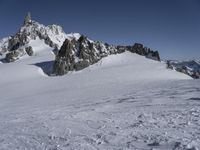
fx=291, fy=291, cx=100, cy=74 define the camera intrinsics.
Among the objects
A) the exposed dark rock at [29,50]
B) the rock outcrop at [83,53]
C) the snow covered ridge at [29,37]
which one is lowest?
the rock outcrop at [83,53]

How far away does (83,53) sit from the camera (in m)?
87.8

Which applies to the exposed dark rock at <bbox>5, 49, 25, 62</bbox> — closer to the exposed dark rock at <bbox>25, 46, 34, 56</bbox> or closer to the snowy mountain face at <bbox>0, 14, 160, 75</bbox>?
the snowy mountain face at <bbox>0, 14, 160, 75</bbox>

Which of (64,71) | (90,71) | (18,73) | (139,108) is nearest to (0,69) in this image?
(18,73)

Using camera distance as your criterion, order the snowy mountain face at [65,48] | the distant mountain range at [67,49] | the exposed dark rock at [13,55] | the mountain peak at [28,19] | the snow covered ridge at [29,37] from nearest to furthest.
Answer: the distant mountain range at [67,49], the snowy mountain face at [65,48], the exposed dark rock at [13,55], the snow covered ridge at [29,37], the mountain peak at [28,19]

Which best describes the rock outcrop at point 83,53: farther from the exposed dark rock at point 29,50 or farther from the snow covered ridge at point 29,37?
the snow covered ridge at point 29,37

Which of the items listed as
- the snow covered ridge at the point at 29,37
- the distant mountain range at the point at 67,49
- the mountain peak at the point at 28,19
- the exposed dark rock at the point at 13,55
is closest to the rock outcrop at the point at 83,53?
the distant mountain range at the point at 67,49

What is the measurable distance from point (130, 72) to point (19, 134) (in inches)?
2190

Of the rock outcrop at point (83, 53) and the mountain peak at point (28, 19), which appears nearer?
the rock outcrop at point (83, 53)

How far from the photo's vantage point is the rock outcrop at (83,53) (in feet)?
270

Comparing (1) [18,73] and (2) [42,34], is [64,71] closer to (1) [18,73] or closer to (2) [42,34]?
(1) [18,73]

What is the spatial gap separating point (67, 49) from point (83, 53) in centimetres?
499

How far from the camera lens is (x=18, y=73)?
271 ft

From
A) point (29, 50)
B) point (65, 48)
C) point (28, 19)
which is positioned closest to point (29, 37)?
point (28, 19)

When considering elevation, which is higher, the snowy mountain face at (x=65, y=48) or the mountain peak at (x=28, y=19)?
the mountain peak at (x=28, y=19)
